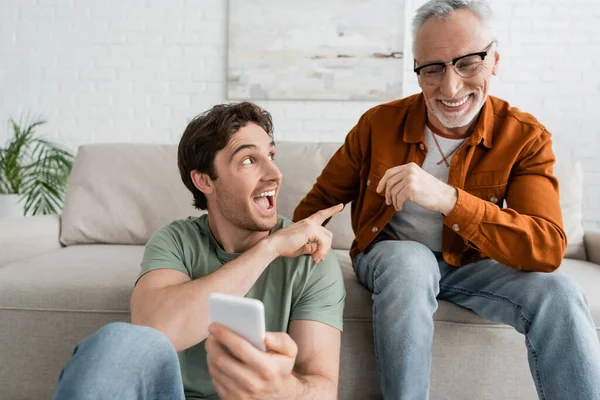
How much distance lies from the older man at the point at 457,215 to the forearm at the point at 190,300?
36 centimetres

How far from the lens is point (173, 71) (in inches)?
139

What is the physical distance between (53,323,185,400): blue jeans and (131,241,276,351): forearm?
0.23m

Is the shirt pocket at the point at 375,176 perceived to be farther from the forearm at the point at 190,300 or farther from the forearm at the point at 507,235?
the forearm at the point at 190,300

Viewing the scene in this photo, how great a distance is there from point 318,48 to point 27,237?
1.95 meters

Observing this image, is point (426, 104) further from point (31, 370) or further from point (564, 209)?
point (31, 370)

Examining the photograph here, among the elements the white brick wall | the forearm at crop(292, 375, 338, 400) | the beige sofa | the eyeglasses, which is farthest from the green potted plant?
the forearm at crop(292, 375, 338, 400)

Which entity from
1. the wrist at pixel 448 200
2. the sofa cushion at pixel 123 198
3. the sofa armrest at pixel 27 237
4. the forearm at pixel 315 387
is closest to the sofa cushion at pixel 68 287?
the sofa armrest at pixel 27 237

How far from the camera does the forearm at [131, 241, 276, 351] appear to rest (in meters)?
1.21

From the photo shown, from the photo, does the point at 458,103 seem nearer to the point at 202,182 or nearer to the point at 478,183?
the point at 478,183

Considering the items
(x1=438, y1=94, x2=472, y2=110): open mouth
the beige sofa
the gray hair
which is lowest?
the beige sofa

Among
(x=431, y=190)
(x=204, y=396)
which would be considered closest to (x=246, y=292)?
(x=204, y=396)

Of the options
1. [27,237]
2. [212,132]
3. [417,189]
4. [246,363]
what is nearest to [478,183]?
[417,189]

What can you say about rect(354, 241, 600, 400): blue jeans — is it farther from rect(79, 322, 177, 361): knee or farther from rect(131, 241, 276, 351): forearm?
rect(79, 322, 177, 361): knee

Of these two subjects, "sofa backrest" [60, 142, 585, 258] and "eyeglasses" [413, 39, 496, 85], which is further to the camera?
"sofa backrest" [60, 142, 585, 258]
